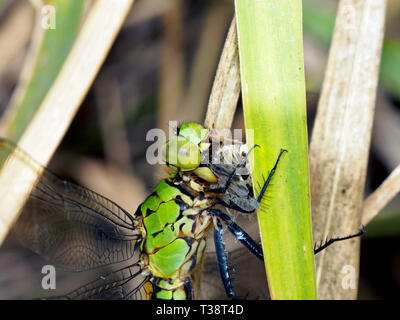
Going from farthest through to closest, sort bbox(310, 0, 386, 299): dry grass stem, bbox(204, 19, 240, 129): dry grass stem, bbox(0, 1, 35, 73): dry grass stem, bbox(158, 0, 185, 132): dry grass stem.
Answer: bbox(158, 0, 185, 132): dry grass stem → bbox(0, 1, 35, 73): dry grass stem → bbox(310, 0, 386, 299): dry grass stem → bbox(204, 19, 240, 129): dry grass stem

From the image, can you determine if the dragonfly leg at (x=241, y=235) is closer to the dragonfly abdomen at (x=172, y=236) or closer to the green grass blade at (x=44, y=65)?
the dragonfly abdomen at (x=172, y=236)

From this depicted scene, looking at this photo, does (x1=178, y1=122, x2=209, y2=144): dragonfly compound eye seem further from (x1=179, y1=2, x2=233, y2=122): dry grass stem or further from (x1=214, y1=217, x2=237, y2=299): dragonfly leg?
(x1=179, y1=2, x2=233, y2=122): dry grass stem

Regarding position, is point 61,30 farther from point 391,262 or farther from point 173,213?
point 391,262

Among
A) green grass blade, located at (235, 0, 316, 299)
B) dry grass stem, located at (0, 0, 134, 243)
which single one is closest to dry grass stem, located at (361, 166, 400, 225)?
green grass blade, located at (235, 0, 316, 299)

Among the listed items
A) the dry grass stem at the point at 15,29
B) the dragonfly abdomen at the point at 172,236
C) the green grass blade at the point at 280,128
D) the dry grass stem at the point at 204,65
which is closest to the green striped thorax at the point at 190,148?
the dragonfly abdomen at the point at 172,236

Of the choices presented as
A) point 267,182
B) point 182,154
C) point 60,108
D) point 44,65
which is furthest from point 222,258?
point 44,65

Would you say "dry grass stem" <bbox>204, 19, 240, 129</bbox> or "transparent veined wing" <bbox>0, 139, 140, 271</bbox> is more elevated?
"dry grass stem" <bbox>204, 19, 240, 129</bbox>

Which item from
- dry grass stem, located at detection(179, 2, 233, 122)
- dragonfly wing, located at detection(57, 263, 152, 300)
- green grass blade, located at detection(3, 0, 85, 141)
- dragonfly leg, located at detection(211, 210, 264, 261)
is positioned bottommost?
dragonfly wing, located at detection(57, 263, 152, 300)
